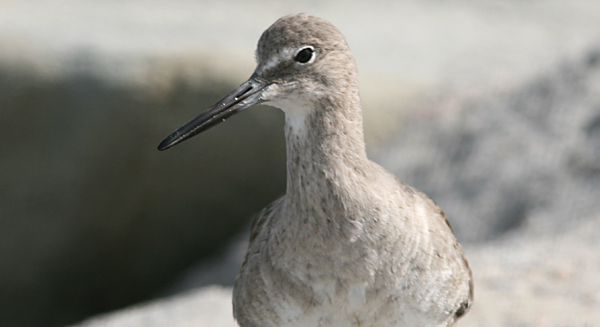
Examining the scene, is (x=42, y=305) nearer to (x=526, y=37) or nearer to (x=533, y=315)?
(x=533, y=315)

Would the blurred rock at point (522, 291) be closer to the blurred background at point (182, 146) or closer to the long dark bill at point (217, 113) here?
the blurred background at point (182, 146)

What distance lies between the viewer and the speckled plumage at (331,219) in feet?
10.4

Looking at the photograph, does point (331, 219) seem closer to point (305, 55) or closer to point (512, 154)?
point (305, 55)

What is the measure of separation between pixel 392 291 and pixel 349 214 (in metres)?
0.41

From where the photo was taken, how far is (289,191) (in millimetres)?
3336

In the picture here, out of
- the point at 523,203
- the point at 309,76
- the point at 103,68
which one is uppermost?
the point at 309,76

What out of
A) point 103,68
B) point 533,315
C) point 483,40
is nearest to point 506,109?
point 483,40

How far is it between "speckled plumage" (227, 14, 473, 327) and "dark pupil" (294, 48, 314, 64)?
0.03 meters

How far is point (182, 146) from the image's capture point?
8055mm

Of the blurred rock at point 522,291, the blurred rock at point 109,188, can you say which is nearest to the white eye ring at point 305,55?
the blurred rock at point 522,291

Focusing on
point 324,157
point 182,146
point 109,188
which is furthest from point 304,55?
point 109,188

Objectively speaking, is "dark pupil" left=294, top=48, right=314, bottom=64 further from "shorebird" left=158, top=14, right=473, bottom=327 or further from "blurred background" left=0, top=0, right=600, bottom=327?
"blurred background" left=0, top=0, right=600, bottom=327

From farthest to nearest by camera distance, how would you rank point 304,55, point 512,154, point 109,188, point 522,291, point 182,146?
point 182,146, point 109,188, point 512,154, point 522,291, point 304,55

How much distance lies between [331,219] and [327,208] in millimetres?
50
